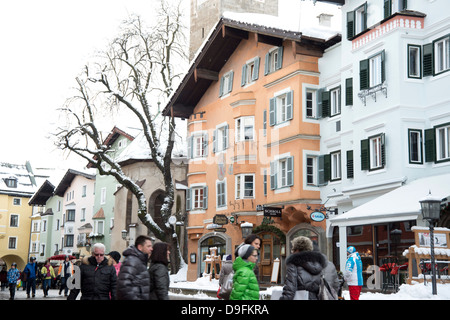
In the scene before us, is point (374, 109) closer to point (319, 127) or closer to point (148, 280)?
point (319, 127)

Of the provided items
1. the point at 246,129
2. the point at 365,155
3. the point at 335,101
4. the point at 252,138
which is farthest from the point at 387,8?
the point at 246,129

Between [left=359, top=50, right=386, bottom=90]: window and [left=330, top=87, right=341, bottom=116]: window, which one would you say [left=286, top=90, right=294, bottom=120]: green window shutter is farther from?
[left=359, top=50, right=386, bottom=90]: window

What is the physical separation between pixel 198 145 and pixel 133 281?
1264 inches

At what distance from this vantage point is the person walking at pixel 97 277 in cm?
977

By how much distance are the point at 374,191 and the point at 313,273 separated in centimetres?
1720

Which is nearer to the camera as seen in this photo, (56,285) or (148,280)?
(148,280)

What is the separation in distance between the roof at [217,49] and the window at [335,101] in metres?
2.33

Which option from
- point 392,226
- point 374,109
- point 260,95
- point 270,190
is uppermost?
point 260,95

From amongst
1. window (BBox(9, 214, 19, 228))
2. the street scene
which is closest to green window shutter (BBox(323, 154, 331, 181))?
the street scene

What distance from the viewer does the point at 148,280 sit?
8039 mm

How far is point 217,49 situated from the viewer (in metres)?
37.8

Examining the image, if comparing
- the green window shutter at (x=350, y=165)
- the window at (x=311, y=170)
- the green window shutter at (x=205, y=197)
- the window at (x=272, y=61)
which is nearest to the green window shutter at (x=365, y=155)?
the green window shutter at (x=350, y=165)

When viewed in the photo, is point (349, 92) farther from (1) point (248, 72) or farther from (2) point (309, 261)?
(2) point (309, 261)
